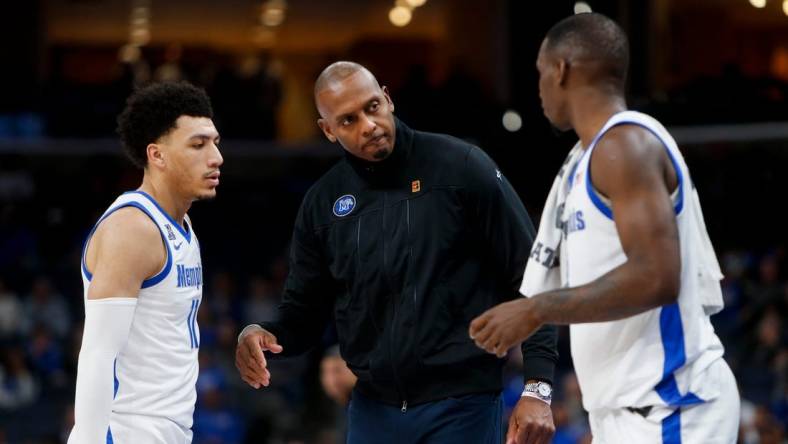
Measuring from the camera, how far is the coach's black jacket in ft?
14.3

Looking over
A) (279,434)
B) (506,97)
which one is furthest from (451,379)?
(506,97)

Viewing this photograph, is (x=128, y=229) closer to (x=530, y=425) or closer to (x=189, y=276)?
(x=189, y=276)

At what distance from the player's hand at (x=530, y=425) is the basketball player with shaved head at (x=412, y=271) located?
151 millimetres

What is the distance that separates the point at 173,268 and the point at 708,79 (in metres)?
14.8

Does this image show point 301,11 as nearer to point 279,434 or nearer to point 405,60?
point 405,60

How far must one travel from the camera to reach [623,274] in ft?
10.5

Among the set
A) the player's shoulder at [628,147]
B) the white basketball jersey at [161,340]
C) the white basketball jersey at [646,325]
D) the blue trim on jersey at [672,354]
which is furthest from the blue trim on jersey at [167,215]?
the blue trim on jersey at [672,354]

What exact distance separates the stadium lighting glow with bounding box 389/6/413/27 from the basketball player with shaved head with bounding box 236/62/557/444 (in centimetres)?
1841

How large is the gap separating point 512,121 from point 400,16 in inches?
243

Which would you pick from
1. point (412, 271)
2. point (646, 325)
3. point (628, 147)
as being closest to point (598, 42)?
point (628, 147)

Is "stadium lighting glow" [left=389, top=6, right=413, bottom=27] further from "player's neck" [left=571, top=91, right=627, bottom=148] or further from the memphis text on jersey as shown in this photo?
"player's neck" [left=571, top=91, right=627, bottom=148]

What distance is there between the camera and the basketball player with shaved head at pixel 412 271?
171 inches

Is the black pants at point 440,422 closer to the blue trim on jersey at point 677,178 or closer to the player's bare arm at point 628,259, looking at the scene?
the player's bare arm at point 628,259

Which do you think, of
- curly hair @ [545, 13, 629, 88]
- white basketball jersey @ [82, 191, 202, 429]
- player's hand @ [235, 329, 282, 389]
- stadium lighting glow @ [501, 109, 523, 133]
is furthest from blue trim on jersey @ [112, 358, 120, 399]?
stadium lighting glow @ [501, 109, 523, 133]
